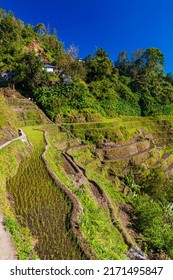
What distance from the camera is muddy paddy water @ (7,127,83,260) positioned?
629 cm

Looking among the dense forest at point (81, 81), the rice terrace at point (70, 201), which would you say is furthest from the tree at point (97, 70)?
Result: the rice terrace at point (70, 201)

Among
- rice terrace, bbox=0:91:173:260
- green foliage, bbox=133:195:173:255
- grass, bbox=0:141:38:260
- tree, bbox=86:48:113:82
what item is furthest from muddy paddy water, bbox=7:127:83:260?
tree, bbox=86:48:113:82

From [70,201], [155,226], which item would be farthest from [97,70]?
[70,201]

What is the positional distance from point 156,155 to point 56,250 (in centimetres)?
2293

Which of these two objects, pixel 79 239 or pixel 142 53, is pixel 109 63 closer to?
pixel 142 53

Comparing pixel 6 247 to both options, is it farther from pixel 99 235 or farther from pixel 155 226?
pixel 155 226

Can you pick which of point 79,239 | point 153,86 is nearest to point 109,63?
point 153,86

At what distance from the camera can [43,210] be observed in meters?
8.14

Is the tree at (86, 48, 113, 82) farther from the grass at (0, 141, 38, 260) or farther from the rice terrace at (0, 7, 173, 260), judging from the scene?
the grass at (0, 141, 38, 260)

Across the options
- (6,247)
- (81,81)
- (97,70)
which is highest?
(97,70)

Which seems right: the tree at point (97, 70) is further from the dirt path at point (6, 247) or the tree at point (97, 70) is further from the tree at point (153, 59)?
the dirt path at point (6, 247)

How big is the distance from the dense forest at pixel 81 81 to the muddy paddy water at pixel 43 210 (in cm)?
1867

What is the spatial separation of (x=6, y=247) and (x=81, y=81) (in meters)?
34.7

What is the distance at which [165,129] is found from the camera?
35.6 meters
